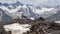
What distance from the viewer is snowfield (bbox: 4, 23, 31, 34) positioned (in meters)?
8.59

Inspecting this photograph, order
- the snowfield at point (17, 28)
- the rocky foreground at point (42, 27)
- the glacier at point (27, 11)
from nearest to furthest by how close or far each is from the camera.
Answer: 1. the rocky foreground at point (42, 27)
2. the snowfield at point (17, 28)
3. the glacier at point (27, 11)

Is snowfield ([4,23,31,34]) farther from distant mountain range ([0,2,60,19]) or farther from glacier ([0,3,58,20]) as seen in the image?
distant mountain range ([0,2,60,19])

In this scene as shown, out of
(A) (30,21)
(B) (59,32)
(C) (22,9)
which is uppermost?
(C) (22,9)

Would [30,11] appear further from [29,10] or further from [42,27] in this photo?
[42,27]

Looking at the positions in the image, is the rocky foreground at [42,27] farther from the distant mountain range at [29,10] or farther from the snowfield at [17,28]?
the distant mountain range at [29,10]

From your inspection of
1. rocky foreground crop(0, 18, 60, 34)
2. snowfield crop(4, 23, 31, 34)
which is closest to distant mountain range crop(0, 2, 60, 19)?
rocky foreground crop(0, 18, 60, 34)

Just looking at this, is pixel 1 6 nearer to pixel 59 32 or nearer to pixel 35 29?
pixel 35 29

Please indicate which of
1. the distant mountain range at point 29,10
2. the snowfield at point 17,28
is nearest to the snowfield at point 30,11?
the distant mountain range at point 29,10

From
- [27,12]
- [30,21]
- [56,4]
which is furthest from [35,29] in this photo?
[56,4]

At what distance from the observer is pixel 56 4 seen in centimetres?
934

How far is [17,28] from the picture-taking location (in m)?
8.72

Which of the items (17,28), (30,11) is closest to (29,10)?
(30,11)

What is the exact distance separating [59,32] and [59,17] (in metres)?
0.96

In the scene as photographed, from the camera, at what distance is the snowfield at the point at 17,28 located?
8.59 meters
